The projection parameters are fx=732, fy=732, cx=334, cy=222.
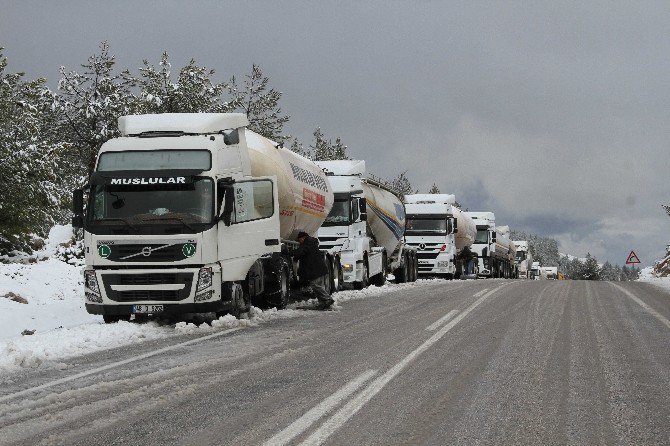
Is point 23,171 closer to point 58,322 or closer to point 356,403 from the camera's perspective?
point 58,322

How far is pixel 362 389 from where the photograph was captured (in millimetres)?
6707

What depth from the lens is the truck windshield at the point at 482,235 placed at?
4484cm

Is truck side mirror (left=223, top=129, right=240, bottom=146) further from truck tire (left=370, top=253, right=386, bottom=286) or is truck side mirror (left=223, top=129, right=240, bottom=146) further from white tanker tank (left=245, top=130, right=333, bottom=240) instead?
truck tire (left=370, top=253, right=386, bottom=286)

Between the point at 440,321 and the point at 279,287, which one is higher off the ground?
the point at 279,287

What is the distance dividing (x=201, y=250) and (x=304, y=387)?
567cm

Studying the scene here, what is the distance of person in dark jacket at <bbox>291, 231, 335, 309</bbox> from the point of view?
617 inches

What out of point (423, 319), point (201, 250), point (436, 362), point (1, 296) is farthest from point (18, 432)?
point (1, 296)

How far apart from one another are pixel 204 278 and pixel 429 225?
2332cm

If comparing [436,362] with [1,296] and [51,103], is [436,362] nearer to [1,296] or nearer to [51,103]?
[1,296]

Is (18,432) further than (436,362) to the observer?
No

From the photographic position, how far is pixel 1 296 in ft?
A: 51.8

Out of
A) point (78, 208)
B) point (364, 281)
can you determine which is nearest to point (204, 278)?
point (78, 208)

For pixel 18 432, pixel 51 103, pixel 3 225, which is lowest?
pixel 18 432

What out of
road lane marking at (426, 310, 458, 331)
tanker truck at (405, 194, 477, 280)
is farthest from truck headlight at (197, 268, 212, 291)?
tanker truck at (405, 194, 477, 280)
